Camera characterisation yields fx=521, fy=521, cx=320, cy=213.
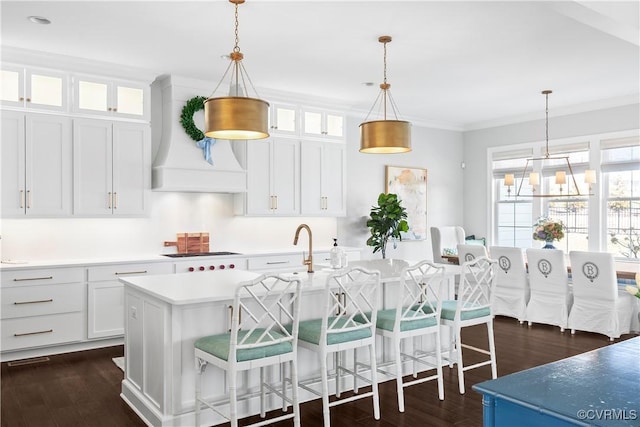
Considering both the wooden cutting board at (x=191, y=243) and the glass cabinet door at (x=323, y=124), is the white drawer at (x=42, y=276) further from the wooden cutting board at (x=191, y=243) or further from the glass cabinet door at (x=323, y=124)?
the glass cabinet door at (x=323, y=124)

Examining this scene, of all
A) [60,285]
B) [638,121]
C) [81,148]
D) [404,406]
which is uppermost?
[638,121]

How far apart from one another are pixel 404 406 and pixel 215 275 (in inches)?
64.6

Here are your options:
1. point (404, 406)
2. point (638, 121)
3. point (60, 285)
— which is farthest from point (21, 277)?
point (638, 121)

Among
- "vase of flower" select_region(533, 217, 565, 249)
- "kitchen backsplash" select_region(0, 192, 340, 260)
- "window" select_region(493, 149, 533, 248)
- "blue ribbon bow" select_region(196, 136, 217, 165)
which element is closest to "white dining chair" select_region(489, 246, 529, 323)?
"vase of flower" select_region(533, 217, 565, 249)

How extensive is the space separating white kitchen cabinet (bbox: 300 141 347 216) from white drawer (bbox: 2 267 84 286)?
2816 mm

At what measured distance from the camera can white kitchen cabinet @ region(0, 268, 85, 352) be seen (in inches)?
182

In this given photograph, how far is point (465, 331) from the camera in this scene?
5.73m

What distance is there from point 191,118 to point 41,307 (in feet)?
7.86

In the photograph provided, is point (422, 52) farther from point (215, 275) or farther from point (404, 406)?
point (404, 406)

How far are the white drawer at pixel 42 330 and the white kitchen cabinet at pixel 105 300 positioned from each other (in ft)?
0.37

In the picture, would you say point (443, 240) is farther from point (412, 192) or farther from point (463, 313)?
point (463, 313)

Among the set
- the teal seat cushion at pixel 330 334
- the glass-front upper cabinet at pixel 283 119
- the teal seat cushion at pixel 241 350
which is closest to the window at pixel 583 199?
the glass-front upper cabinet at pixel 283 119

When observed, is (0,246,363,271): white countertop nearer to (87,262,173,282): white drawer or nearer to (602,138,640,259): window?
(87,262,173,282): white drawer

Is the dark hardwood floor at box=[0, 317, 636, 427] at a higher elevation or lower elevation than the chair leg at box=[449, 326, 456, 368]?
lower
